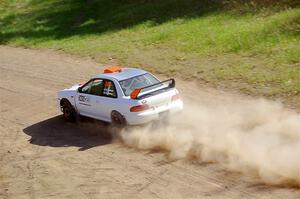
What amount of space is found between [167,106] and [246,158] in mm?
3320

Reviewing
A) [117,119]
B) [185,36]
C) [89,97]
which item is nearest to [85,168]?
[117,119]

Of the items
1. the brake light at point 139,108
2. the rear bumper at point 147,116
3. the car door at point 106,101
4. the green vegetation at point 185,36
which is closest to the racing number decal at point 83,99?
the car door at point 106,101

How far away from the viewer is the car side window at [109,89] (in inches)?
578

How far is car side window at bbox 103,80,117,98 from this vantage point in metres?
14.7

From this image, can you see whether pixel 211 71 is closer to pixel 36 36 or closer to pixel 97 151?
pixel 97 151

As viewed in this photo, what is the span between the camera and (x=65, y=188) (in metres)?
12.1

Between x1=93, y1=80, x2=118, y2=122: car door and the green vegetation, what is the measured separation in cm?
517

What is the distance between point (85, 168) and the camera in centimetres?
1298

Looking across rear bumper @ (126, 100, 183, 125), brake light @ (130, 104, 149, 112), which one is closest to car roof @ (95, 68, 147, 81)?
brake light @ (130, 104, 149, 112)

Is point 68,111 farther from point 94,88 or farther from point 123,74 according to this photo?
point 123,74

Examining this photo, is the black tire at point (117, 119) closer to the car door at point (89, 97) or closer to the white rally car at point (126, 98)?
the white rally car at point (126, 98)

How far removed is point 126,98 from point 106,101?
2.68 ft

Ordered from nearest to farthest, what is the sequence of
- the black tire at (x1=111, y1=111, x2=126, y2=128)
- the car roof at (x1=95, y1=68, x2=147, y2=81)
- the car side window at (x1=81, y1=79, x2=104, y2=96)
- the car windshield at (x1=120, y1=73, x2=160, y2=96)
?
the black tire at (x1=111, y1=111, x2=126, y2=128)
the car windshield at (x1=120, y1=73, x2=160, y2=96)
the car roof at (x1=95, y1=68, x2=147, y2=81)
the car side window at (x1=81, y1=79, x2=104, y2=96)

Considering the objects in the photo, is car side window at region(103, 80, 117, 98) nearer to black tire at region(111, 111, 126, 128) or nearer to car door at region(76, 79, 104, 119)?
car door at region(76, 79, 104, 119)
